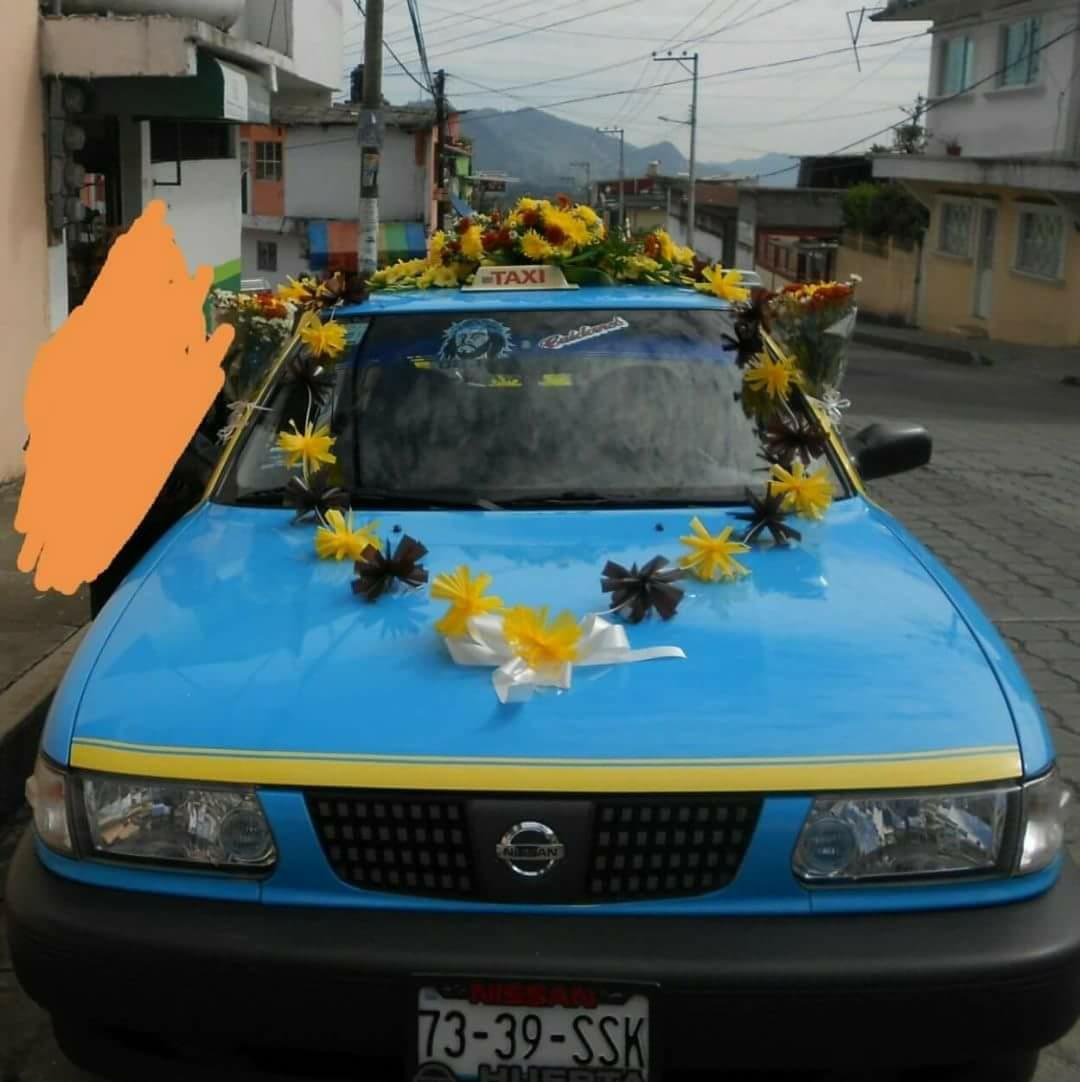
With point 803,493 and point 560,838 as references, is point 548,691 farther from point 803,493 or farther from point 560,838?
point 803,493

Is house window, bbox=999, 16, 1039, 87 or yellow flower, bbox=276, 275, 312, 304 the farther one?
house window, bbox=999, 16, 1039, 87

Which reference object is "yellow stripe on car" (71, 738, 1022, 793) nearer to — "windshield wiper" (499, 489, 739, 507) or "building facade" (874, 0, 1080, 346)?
"windshield wiper" (499, 489, 739, 507)

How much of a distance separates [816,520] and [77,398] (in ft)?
6.07

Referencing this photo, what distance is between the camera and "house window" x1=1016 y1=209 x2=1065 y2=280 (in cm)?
2766

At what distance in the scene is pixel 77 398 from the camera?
373 cm

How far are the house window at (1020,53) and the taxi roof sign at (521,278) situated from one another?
26.4 meters

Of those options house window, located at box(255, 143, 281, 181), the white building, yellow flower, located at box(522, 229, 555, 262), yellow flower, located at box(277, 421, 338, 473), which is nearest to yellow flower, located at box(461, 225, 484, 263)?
yellow flower, located at box(522, 229, 555, 262)

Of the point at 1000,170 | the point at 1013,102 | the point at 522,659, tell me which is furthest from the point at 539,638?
the point at 1013,102

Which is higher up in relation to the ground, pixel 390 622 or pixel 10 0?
pixel 10 0

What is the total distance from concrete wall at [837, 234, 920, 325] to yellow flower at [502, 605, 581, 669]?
3317 centimetres

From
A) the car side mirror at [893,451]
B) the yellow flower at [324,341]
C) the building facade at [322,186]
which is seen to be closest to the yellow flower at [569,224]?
the yellow flower at [324,341]

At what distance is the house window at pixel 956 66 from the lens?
31.7 metres

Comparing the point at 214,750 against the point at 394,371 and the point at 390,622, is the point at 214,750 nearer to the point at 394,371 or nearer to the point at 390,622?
the point at 390,622

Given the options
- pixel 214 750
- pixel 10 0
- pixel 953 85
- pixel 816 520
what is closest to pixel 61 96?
pixel 10 0
